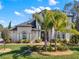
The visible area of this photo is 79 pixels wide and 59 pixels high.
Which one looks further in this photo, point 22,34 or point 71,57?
point 22,34

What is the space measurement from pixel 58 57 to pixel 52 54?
1.73 metres

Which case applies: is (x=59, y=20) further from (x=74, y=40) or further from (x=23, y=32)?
(x=23, y=32)

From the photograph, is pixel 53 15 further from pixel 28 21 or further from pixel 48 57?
pixel 28 21

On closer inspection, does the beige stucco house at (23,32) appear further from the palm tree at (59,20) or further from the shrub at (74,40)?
the palm tree at (59,20)

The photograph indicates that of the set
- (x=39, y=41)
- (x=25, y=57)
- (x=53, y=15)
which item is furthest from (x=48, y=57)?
(x=39, y=41)

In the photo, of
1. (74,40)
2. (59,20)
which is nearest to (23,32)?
(74,40)

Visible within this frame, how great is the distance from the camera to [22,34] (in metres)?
46.8

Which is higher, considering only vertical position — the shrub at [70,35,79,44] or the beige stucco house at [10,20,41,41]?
the beige stucco house at [10,20,41,41]

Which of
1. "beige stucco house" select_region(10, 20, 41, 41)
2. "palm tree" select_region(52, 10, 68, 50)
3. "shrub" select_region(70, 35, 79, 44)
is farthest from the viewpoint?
"beige stucco house" select_region(10, 20, 41, 41)

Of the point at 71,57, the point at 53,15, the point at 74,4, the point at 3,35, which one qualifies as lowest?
the point at 71,57

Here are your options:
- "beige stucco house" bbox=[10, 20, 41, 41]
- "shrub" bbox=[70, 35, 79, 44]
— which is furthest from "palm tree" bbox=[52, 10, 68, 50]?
"beige stucco house" bbox=[10, 20, 41, 41]

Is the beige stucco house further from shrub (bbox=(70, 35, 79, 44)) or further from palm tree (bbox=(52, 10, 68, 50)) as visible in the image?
palm tree (bbox=(52, 10, 68, 50))

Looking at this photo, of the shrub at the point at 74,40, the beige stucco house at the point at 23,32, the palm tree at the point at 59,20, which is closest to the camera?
the palm tree at the point at 59,20

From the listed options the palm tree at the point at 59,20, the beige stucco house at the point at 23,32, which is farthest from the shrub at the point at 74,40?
the palm tree at the point at 59,20
